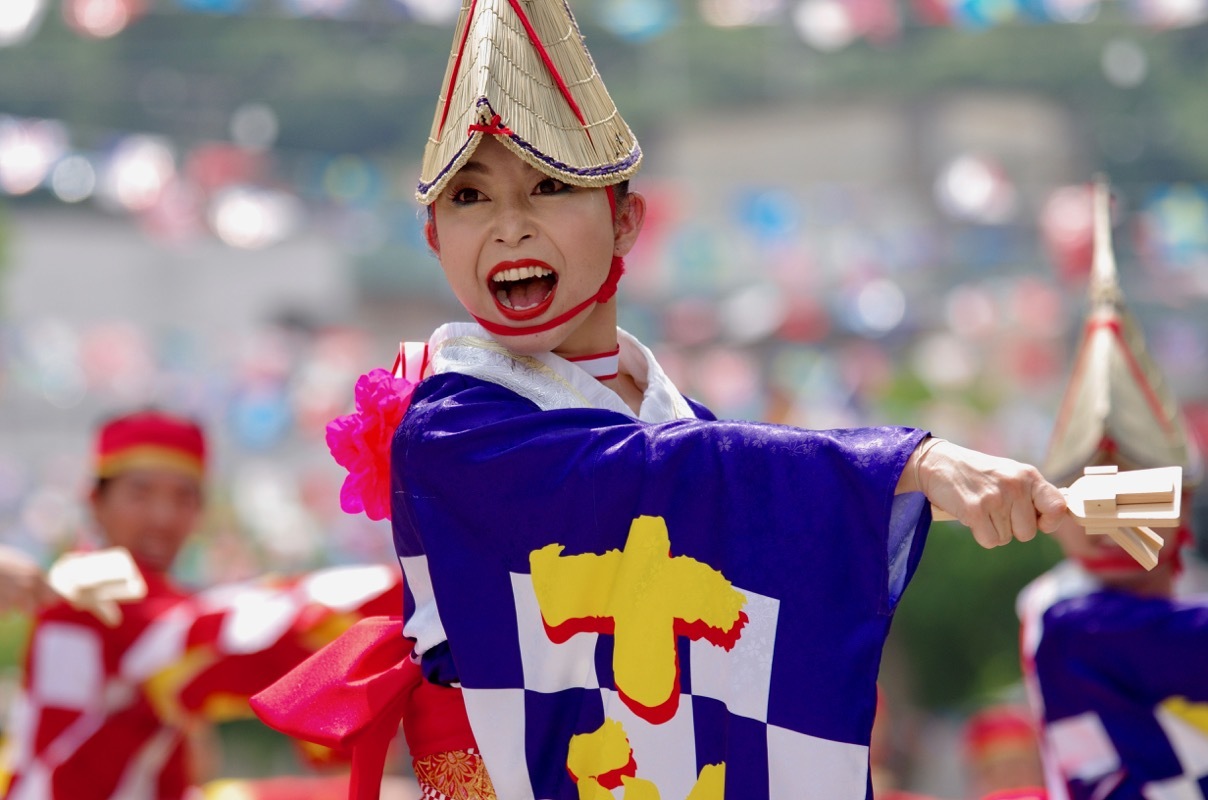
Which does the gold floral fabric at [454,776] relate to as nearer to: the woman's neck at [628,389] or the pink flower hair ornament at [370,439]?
the pink flower hair ornament at [370,439]

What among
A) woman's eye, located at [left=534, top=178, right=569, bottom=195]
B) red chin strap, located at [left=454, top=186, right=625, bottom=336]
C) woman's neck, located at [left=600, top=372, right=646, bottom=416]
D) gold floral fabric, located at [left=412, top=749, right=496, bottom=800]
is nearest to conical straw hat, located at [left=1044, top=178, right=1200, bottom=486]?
woman's neck, located at [left=600, top=372, right=646, bottom=416]

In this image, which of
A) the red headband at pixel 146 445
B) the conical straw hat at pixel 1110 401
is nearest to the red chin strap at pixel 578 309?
the conical straw hat at pixel 1110 401

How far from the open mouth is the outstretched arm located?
2.05ft

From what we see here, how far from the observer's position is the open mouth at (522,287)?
2383 mm

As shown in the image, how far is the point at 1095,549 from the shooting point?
3525mm

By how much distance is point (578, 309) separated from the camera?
2430 mm

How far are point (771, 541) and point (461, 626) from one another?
411 mm

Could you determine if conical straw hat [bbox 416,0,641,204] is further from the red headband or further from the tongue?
the red headband

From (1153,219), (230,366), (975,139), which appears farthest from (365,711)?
(975,139)

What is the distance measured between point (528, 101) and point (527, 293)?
249 millimetres

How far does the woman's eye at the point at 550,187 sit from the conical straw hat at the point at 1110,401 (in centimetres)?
143

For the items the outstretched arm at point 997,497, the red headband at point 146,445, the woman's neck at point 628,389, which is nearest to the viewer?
the outstretched arm at point 997,497

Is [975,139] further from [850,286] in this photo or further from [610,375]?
[610,375]

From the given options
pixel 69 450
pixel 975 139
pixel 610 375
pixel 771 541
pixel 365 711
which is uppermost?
pixel 975 139
